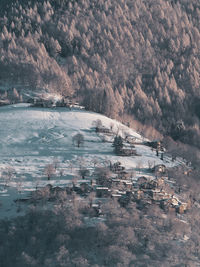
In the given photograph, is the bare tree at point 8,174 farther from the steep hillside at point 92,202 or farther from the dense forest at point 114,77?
the dense forest at point 114,77

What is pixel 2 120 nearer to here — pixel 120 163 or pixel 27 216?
pixel 120 163

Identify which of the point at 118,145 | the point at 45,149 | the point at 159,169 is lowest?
the point at 159,169

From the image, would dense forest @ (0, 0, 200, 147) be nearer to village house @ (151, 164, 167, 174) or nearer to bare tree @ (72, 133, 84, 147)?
bare tree @ (72, 133, 84, 147)

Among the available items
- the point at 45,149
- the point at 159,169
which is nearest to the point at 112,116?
the point at 45,149

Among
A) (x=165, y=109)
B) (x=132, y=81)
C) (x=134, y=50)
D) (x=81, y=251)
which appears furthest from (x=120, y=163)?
(x=134, y=50)

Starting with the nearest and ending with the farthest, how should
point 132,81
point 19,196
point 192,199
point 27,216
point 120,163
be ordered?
1. point 27,216
2. point 19,196
3. point 192,199
4. point 120,163
5. point 132,81

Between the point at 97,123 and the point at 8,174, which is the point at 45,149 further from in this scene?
the point at 97,123

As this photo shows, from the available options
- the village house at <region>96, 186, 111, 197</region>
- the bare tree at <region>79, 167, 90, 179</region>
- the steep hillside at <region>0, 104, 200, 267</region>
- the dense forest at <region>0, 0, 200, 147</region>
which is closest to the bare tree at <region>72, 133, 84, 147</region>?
the steep hillside at <region>0, 104, 200, 267</region>

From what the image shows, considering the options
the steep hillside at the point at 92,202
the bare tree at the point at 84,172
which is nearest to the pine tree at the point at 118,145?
the steep hillside at the point at 92,202
